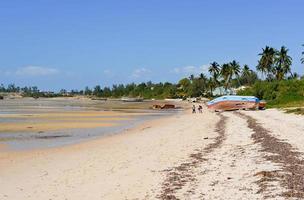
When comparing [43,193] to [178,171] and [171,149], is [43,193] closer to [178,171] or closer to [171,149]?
[178,171]

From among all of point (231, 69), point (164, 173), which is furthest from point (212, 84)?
point (164, 173)

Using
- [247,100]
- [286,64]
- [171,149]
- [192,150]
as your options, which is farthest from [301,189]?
[286,64]

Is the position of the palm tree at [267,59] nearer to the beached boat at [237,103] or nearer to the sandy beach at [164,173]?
the beached boat at [237,103]

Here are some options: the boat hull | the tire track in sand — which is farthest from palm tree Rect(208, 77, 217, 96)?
the tire track in sand

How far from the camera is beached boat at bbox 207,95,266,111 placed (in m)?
67.4

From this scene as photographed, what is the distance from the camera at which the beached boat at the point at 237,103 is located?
67.4m

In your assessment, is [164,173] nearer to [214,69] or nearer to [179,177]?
[179,177]

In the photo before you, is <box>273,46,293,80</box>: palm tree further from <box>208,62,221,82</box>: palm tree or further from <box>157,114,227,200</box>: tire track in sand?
<box>157,114,227,200</box>: tire track in sand

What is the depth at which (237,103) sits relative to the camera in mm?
68750

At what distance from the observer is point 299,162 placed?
14156 mm

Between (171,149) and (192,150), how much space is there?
4.73ft

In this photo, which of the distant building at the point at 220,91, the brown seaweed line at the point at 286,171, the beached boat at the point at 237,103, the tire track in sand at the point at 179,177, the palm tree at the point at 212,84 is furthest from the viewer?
the palm tree at the point at 212,84

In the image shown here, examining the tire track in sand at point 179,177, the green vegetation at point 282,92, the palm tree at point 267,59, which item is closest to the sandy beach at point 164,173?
the tire track in sand at point 179,177

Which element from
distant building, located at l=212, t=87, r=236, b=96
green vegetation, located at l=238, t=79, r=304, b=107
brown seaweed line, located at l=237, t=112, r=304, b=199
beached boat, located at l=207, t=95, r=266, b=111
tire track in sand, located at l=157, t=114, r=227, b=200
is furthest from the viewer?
distant building, located at l=212, t=87, r=236, b=96
